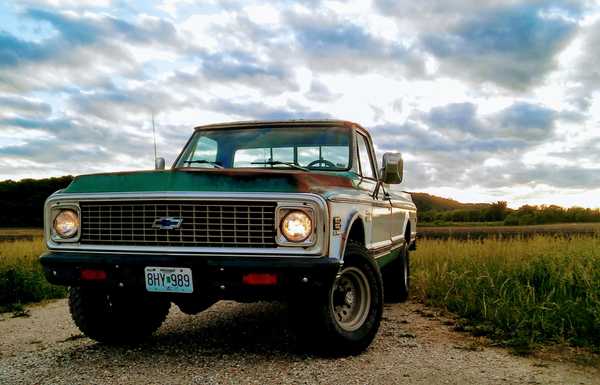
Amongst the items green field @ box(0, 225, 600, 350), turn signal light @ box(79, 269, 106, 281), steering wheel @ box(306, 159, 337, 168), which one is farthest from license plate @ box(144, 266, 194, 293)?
green field @ box(0, 225, 600, 350)

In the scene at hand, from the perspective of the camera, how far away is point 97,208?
450cm

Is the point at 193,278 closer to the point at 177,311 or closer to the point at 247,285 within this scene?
the point at 247,285

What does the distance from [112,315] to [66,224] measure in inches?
37.5

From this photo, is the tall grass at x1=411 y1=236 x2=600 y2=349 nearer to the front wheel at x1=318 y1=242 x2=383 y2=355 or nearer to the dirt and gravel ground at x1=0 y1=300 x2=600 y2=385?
the dirt and gravel ground at x1=0 y1=300 x2=600 y2=385

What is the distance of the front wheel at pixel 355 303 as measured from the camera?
4333 millimetres

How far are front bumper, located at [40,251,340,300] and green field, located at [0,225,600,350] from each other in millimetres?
2066

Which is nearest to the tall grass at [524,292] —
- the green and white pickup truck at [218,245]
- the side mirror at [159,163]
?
the green and white pickup truck at [218,245]

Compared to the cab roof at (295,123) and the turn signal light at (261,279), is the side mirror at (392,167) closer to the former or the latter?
the cab roof at (295,123)

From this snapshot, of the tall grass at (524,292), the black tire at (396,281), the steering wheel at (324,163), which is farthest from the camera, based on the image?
the black tire at (396,281)

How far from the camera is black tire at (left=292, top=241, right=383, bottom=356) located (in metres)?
4.20

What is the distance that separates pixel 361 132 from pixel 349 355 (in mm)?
2434

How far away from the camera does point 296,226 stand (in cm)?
398

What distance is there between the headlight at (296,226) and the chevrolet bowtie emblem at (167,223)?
768mm

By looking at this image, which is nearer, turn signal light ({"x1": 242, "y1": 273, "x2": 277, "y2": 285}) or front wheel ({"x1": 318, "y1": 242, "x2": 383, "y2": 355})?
turn signal light ({"x1": 242, "y1": 273, "x2": 277, "y2": 285})
